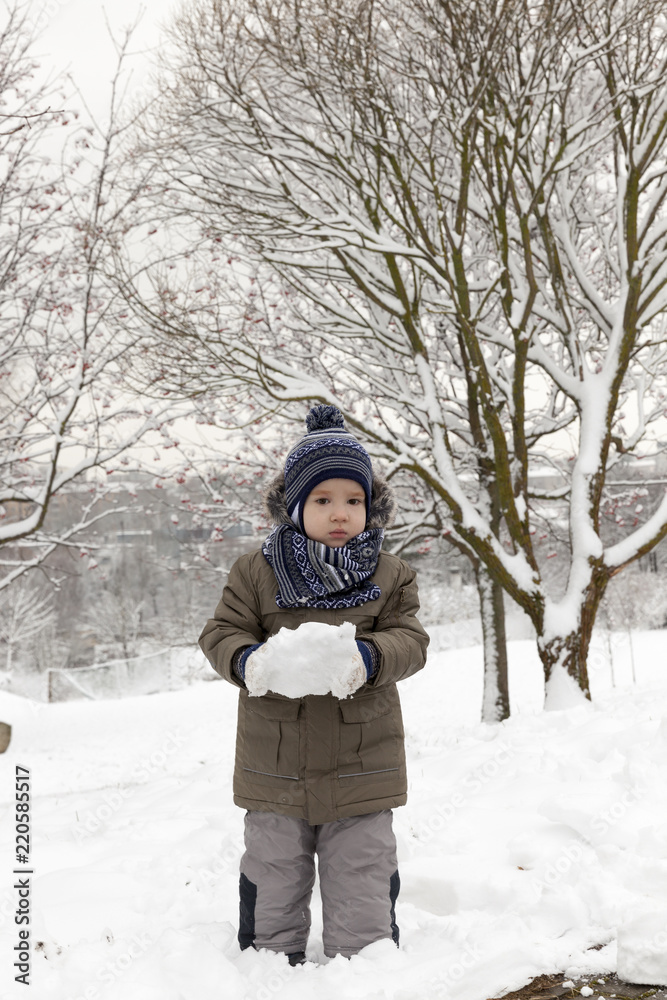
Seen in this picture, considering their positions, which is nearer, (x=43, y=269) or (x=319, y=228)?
(x=319, y=228)

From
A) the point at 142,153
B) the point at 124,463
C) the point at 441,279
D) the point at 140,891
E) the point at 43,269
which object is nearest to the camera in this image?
the point at 140,891

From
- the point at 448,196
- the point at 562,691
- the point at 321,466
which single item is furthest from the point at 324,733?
the point at 448,196

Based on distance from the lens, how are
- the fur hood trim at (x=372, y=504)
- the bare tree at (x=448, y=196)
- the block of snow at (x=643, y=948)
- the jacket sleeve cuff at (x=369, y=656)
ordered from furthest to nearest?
the bare tree at (x=448, y=196), the fur hood trim at (x=372, y=504), the jacket sleeve cuff at (x=369, y=656), the block of snow at (x=643, y=948)

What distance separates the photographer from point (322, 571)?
7.48 ft

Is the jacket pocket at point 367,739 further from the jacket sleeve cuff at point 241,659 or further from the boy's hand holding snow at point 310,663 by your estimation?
the jacket sleeve cuff at point 241,659

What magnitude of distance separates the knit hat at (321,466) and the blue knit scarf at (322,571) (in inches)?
5.7

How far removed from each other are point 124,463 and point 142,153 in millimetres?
3705

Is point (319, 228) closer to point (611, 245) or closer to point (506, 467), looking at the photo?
point (506, 467)

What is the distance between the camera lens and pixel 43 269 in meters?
8.48

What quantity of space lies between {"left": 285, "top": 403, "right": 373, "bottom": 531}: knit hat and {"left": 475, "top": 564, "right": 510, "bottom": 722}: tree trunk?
6.17 meters

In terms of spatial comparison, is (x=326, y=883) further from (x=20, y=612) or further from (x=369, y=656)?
(x=20, y=612)

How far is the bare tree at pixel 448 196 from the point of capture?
5496 millimetres

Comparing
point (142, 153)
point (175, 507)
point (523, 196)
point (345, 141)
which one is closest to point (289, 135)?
point (345, 141)

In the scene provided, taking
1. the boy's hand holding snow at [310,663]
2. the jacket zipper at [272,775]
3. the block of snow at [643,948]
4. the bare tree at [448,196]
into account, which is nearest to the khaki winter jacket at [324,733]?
the jacket zipper at [272,775]
